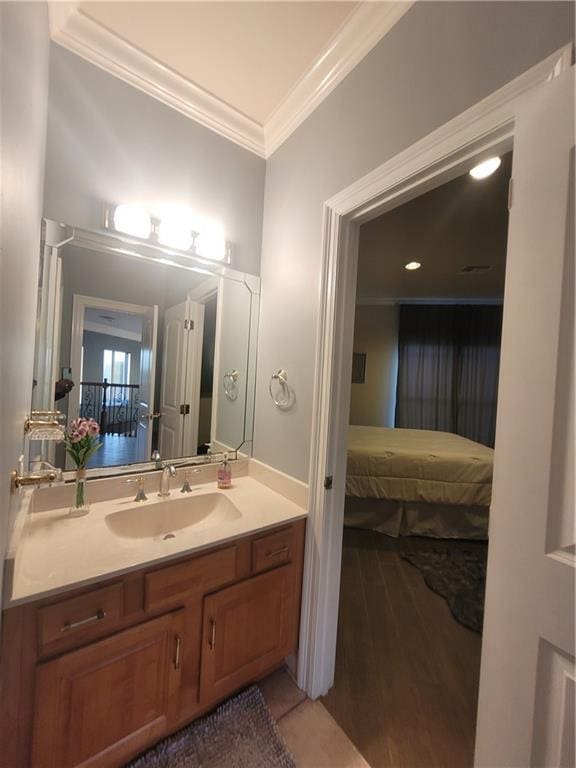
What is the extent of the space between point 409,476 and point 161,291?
240cm

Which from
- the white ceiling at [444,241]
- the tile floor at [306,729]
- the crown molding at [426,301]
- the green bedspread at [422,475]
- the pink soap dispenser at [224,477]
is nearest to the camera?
the tile floor at [306,729]

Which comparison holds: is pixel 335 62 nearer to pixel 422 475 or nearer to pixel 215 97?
pixel 215 97

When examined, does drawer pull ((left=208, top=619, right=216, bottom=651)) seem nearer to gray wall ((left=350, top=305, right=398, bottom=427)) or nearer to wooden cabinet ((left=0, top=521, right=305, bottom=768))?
wooden cabinet ((left=0, top=521, right=305, bottom=768))

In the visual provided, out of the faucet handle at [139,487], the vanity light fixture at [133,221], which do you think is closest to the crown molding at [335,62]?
the vanity light fixture at [133,221]

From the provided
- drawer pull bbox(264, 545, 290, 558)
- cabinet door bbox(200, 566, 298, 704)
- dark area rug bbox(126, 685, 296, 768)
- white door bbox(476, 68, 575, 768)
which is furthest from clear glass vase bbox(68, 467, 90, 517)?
white door bbox(476, 68, 575, 768)

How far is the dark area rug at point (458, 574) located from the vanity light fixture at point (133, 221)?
2.66m

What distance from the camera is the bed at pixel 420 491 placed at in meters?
2.61

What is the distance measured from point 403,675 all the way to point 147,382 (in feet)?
6.12

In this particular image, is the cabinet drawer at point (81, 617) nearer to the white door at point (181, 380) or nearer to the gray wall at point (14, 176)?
the gray wall at point (14, 176)

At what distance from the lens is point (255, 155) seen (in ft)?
5.60

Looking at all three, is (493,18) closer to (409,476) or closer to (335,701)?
(335,701)

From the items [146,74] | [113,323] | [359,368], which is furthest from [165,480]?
[359,368]

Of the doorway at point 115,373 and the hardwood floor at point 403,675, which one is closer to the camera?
the hardwood floor at point 403,675

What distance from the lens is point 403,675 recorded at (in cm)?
144
